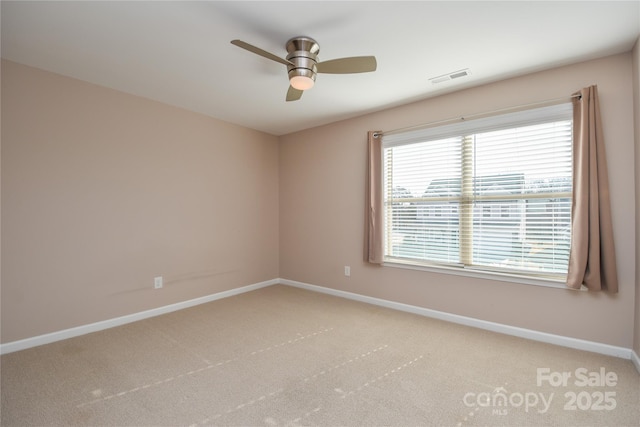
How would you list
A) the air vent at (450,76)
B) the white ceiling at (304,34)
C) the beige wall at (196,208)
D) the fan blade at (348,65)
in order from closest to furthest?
the white ceiling at (304,34), the fan blade at (348,65), the beige wall at (196,208), the air vent at (450,76)

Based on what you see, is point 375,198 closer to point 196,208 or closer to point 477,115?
point 477,115

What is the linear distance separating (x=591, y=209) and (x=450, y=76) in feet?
5.40

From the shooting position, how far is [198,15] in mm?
1968

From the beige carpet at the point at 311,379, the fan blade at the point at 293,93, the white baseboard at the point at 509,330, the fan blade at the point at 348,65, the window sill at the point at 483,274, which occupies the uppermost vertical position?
the fan blade at the point at 348,65

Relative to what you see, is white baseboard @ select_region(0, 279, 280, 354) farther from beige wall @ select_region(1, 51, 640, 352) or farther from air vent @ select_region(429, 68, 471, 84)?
air vent @ select_region(429, 68, 471, 84)

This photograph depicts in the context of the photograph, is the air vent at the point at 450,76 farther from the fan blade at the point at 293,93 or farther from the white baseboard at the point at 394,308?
the white baseboard at the point at 394,308

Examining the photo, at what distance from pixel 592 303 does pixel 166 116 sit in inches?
184

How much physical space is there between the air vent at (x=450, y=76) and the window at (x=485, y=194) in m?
0.53

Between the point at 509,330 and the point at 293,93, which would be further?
the point at 509,330

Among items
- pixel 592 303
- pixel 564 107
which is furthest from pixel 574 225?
pixel 564 107

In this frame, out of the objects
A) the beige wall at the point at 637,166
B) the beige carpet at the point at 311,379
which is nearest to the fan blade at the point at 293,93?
the beige carpet at the point at 311,379

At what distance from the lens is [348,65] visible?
219 cm

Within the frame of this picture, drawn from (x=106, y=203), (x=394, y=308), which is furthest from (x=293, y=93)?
(x=394, y=308)

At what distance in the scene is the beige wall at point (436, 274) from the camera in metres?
2.39
